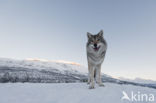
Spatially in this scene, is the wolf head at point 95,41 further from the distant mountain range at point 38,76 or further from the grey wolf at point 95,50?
the distant mountain range at point 38,76

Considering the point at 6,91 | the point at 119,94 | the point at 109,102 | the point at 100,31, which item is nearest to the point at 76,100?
the point at 109,102

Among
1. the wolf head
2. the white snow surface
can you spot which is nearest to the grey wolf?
the wolf head

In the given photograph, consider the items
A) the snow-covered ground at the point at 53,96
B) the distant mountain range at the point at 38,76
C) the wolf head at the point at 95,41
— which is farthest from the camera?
the distant mountain range at the point at 38,76

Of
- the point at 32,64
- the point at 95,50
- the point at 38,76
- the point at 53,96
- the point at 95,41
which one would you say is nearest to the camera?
the point at 53,96

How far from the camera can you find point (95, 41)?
8.13 metres

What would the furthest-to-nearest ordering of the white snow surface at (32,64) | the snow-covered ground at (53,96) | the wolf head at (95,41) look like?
the white snow surface at (32,64)
the wolf head at (95,41)
the snow-covered ground at (53,96)

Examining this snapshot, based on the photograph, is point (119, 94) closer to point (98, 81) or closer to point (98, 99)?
point (98, 99)

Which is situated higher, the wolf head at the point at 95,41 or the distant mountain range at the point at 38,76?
the wolf head at the point at 95,41

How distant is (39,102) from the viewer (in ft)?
19.4

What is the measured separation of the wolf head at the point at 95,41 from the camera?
26.7ft

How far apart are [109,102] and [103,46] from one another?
3108 millimetres

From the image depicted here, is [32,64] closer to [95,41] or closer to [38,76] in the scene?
[38,76]

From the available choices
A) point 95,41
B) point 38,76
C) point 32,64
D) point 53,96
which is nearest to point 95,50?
point 95,41

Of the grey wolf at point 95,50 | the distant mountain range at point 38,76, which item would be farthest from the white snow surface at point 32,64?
the grey wolf at point 95,50
